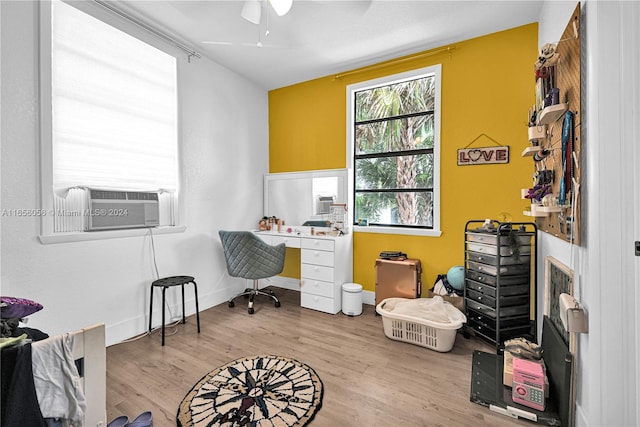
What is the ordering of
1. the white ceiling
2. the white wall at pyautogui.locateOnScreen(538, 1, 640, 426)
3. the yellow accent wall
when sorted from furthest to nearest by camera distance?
the yellow accent wall
the white ceiling
the white wall at pyautogui.locateOnScreen(538, 1, 640, 426)

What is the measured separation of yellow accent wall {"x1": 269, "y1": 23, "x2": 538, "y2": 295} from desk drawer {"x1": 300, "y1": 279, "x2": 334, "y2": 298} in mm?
541

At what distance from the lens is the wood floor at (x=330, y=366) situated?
1.60m

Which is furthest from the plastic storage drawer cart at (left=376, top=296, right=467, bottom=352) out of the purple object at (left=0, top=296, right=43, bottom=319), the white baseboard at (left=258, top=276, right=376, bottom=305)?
the purple object at (left=0, top=296, right=43, bottom=319)

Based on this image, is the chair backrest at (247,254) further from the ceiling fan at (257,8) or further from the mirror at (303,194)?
the ceiling fan at (257,8)

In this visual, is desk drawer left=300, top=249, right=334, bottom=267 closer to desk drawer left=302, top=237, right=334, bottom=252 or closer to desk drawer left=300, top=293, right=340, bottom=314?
desk drawer left=302, top=237, right=334, bottom=252

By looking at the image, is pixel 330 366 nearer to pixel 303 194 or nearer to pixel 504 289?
pixel 504 289

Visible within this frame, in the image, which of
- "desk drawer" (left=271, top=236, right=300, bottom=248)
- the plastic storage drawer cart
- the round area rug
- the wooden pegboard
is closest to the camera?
the wooden pegboard

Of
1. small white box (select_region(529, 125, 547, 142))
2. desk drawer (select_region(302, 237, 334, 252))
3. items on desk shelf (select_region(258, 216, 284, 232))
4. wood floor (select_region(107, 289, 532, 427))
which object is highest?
small white box (select_region(529, 125, 547, 142))

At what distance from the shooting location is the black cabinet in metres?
2.22

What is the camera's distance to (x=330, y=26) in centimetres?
263

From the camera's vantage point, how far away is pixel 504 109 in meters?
2.66

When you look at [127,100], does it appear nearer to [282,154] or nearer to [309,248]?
[282,154]

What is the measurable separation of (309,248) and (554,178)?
2.22 metres

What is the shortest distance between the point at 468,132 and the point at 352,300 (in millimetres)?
2088
